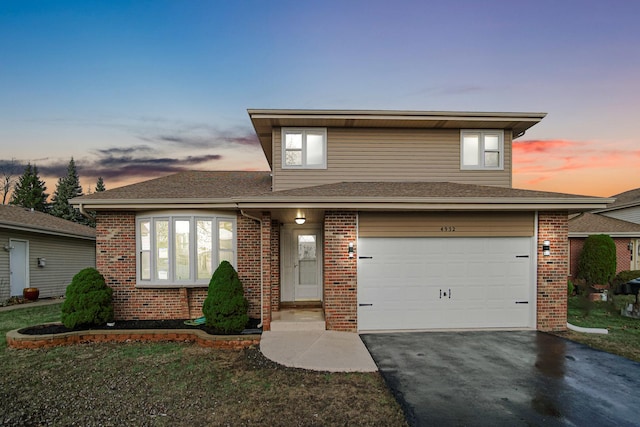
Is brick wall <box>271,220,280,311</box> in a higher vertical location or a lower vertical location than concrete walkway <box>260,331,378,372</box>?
higher

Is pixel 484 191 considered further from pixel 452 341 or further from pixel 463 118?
pixel 452 341

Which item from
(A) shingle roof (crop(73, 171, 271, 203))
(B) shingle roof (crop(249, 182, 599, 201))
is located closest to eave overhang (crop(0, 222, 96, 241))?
(A) shingle roof (crop(73, 171, 271, 203))

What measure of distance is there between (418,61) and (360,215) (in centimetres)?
849

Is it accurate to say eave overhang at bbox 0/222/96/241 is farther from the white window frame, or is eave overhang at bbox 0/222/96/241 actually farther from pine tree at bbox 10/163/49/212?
pine tree at bbox 10/163/49/212

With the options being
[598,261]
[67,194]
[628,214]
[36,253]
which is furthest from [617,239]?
[67,194]

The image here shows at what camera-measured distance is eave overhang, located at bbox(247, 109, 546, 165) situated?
899cm

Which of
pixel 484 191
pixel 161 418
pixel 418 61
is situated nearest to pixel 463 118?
pixel 484 191

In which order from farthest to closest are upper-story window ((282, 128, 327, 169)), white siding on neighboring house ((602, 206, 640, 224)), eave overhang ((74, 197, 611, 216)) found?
white siding on neighboring house ((602, 206, 640, 224)), upper-story window ((282, 128, 327, 169)), eave overhang ((74, 197, 611, 216))

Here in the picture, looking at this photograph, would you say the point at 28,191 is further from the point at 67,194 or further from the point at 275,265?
the point at 275,265

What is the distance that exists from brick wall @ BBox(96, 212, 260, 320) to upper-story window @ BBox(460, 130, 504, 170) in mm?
6314

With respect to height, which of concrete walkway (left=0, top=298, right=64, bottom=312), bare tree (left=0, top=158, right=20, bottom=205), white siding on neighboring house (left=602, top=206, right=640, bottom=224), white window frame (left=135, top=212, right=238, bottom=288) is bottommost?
concrete walkway (left=0, top=298, right=64, bottom=312)

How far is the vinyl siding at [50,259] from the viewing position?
12.9 meters

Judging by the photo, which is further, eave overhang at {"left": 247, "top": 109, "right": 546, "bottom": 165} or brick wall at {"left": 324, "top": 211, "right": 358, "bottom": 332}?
eave overhang at {"left": 247, "top": 109, "right": 546, "bottom": 165}

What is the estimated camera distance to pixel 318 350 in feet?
20.8
